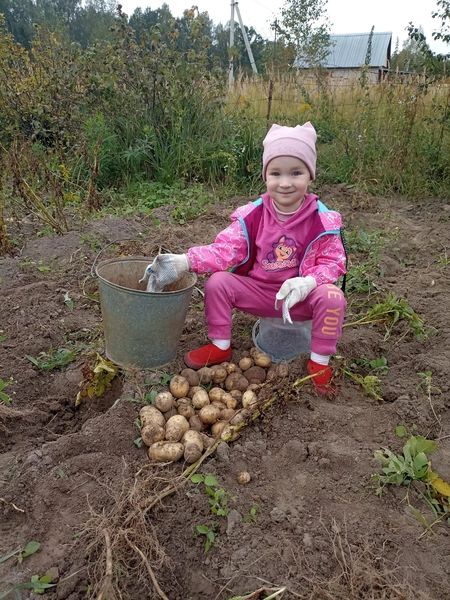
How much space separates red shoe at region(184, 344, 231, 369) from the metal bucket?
0.09 metres

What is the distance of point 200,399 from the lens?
7.29 ft

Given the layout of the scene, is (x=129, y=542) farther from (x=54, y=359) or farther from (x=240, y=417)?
(x=54, y=359)

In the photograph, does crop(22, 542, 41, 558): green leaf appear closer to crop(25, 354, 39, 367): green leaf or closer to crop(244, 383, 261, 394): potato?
crop(244, 383, 261, 394): potato

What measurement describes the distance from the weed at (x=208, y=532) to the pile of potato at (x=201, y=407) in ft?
0.96

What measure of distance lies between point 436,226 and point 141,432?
3.67 meters

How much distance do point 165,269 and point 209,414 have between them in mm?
705

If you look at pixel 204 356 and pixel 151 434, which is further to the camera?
pixel 204 356

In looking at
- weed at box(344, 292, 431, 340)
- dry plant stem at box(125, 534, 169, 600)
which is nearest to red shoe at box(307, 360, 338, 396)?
weed at box(344, 292, 431, 340)

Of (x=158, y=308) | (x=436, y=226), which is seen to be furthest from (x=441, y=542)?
(x=436, y=226)

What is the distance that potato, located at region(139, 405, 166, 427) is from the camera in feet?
6.72

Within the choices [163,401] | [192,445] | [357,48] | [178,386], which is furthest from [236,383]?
[357,48]

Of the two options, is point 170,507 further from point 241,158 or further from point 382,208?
point 241,158

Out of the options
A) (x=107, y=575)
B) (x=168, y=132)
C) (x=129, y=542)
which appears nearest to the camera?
(x=107, y=575)

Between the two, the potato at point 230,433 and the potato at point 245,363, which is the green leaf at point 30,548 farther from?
the potato at point 245,363
